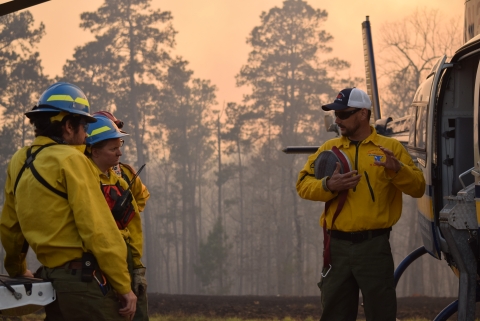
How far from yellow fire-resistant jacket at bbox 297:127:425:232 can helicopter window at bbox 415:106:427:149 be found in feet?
2.81

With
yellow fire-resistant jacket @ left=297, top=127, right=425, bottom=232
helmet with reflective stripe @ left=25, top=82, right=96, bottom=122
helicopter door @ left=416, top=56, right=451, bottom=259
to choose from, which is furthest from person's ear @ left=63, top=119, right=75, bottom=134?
helicopter door @ left=416, top=56, right=451, bottom=259

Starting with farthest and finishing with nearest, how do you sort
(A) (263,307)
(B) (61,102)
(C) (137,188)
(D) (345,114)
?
1. (A) (263,307)
2. (C) (137,188)
3. (D) (345,114)
4. (B) (61,102)

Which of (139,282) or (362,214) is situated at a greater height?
(362,214)

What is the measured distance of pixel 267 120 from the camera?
136 ft

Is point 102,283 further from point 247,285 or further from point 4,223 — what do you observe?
point 247,285

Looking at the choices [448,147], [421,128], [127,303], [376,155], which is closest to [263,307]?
[421,128]

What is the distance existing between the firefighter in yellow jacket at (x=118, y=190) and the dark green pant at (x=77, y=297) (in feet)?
3.17

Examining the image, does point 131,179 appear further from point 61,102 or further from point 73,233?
point 73,233

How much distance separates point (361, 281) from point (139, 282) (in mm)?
1381

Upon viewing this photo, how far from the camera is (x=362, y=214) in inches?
177

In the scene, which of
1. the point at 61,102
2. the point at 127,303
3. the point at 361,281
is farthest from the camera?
the point at 361,281

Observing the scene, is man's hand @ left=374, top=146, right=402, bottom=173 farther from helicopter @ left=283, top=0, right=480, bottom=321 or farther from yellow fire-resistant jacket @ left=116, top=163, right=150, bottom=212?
yellow fire-resistant jacket @ left=116, top=163, right=150, bottom=212

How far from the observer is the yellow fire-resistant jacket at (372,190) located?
4492 mm

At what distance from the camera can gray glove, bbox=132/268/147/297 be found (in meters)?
4.38
